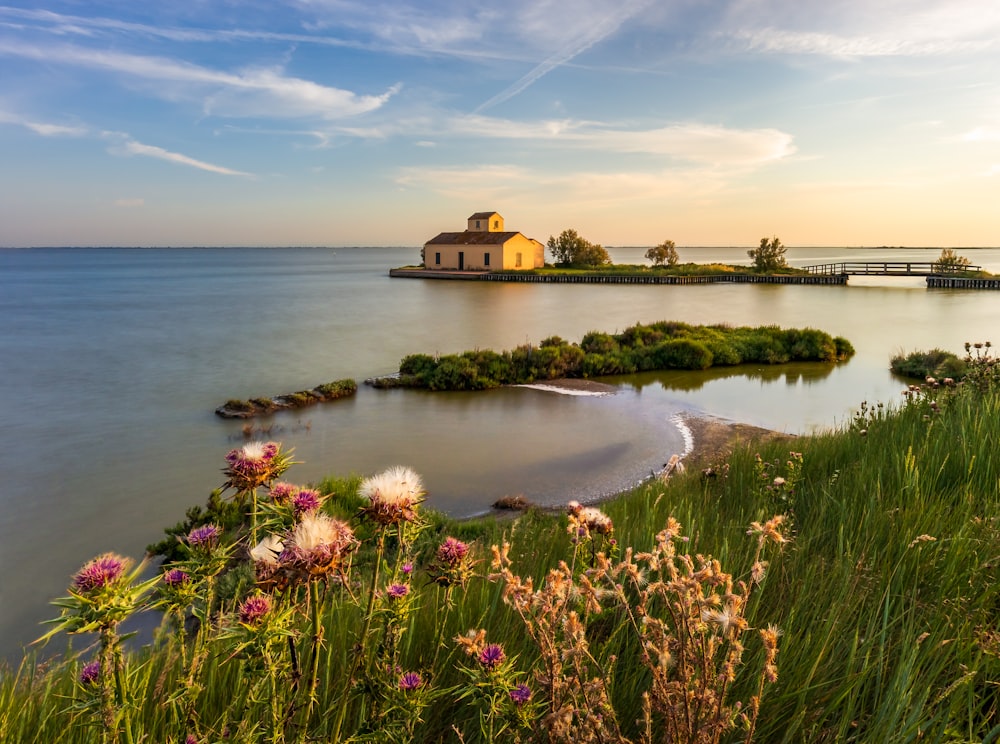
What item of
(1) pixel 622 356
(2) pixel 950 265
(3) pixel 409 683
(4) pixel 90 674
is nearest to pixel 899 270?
(2) pixel 950 265

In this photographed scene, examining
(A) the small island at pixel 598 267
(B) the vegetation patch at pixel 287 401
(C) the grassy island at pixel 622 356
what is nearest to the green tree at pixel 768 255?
(A) the small island at pixel 598 267

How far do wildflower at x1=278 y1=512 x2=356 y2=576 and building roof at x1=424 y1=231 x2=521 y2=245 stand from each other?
225 feet

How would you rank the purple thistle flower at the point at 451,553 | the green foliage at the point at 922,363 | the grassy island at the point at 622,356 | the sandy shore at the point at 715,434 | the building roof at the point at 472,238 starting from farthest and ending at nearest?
1. the building roof at the point at 472,238
2. the grassy island at the point at 622,356
3. the green foliage at the point at 922,363
4. the sandy shore at the point at 715,434
5. the purple thistle flower at the point at 451,553

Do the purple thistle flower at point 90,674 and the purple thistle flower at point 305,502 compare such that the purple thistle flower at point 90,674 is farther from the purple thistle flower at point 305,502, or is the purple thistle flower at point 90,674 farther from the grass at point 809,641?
the purple thistle flower at point 305,502

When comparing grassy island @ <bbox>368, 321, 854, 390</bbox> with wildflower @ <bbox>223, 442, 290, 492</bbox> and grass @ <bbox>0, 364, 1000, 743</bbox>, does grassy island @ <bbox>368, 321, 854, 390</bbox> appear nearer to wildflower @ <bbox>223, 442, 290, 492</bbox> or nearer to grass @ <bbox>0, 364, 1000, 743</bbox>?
grass @ <bbox>0, 364, 1000, 743</bbox>

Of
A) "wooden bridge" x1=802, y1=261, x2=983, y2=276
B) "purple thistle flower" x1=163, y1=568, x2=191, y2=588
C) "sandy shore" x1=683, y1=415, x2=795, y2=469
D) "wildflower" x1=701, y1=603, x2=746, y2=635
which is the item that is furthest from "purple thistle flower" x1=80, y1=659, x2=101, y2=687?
"wooden bridge" x1=802, y1=261, x2=983, y2=276

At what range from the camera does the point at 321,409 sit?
15.3 metres

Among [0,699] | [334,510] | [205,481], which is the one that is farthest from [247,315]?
[0,699]

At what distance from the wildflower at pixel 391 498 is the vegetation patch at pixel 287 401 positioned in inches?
555

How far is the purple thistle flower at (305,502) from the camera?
60.1 inches

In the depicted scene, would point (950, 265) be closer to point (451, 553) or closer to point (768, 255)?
point (768, 255)

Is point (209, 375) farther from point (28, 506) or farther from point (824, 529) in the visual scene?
point (824, 529)

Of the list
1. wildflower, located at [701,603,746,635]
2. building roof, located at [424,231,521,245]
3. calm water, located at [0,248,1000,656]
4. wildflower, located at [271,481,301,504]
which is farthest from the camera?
building roof, located at [424,231,521,245]

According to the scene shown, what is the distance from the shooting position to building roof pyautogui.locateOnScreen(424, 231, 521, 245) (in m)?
69.2
